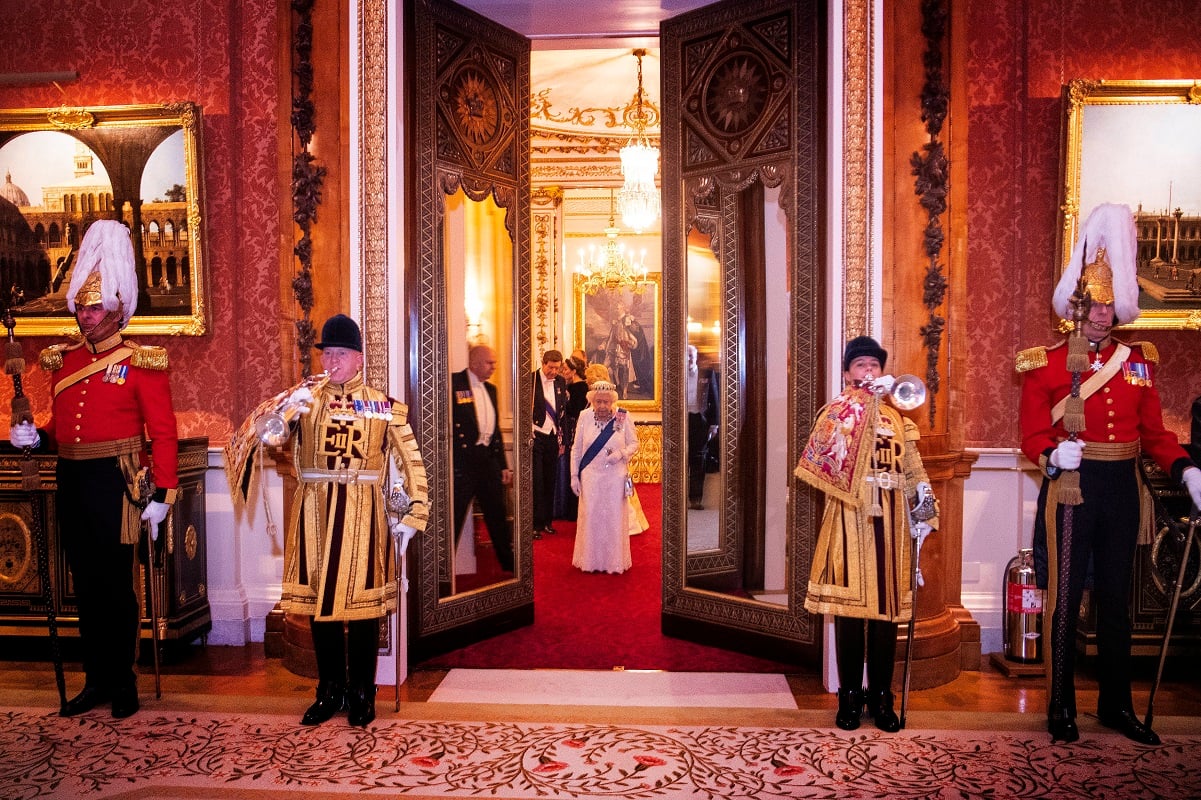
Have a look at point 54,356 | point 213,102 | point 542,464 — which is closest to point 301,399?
point 54,356

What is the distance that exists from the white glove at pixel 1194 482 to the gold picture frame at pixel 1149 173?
4.44 ft

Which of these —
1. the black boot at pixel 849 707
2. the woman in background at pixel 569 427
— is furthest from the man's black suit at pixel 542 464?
the black boot at pixel 849 707

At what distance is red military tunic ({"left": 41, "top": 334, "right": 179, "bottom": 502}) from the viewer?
156 inches

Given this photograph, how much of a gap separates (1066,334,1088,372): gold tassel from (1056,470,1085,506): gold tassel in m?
0.46

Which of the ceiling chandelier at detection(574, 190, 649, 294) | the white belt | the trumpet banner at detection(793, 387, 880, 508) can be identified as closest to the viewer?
the trumpet banner at detection(793, 387, 880, 508)

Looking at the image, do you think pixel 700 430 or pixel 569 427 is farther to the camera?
pixel 569 427

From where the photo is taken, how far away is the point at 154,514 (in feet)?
12.9

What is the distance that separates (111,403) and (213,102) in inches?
83.7

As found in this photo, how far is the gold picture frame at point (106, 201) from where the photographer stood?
197 inches

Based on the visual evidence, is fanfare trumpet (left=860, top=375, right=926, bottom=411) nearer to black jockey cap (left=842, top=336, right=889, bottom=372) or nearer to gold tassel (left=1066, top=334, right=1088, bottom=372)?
black jockey cap (left=842, top=336, right=889, bottom=372)

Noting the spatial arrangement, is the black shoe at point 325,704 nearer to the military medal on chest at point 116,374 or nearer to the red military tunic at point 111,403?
the red military tunic at point 111,403

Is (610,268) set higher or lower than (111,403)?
higher

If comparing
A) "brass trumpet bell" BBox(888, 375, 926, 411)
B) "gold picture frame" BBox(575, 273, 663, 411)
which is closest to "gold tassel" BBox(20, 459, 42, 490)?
"brass trumpet bell" BBox(888, 375, 926, 411)

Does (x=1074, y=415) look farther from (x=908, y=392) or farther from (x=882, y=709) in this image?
(x=882, y=709)
